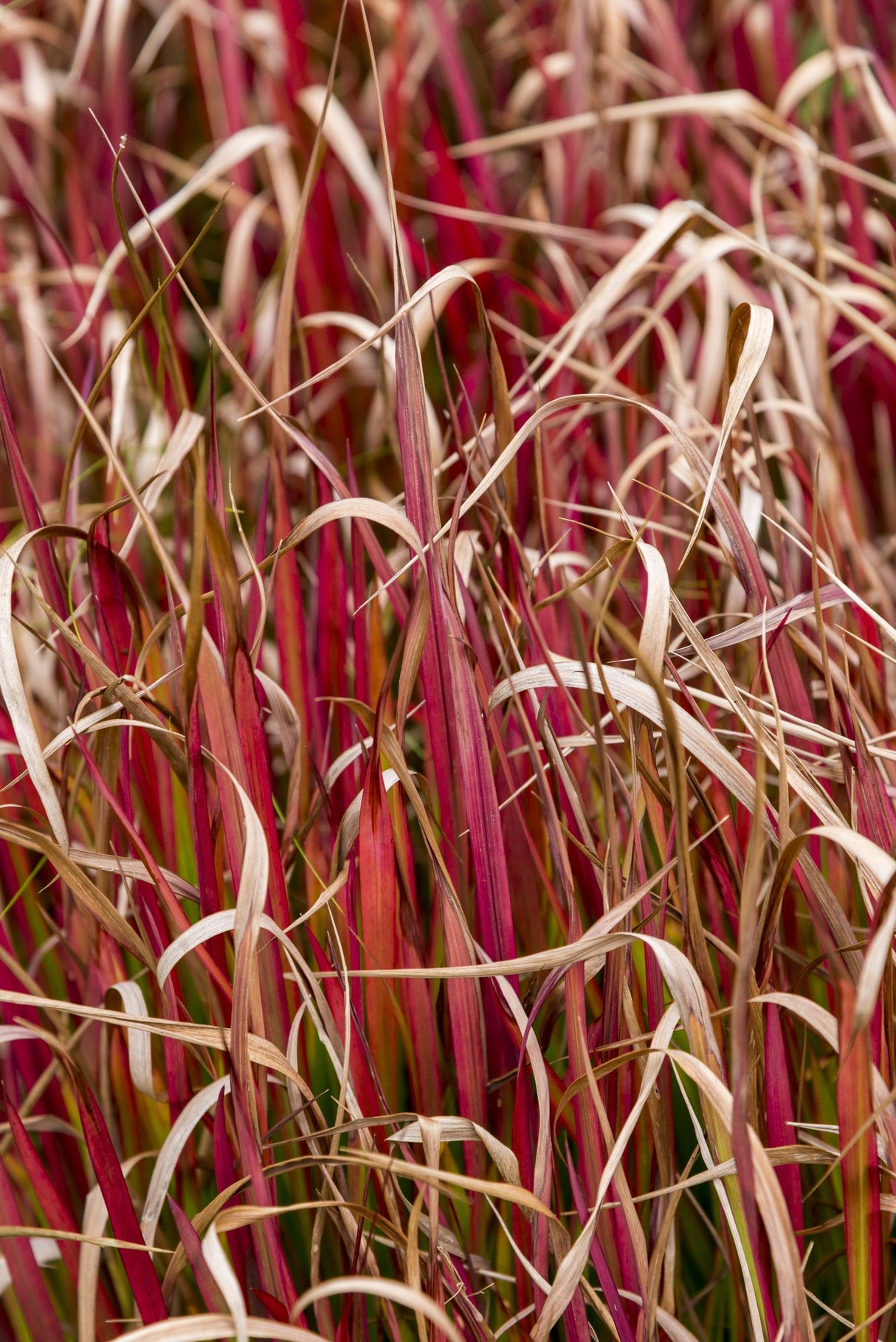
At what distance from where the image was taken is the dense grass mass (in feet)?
0.98

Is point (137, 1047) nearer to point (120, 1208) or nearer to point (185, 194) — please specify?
point (120, 1208)

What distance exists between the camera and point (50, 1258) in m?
0.41

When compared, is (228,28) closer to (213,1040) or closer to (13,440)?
(13,440)

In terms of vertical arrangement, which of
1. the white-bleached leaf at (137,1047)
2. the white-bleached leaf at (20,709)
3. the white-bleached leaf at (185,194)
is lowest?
the white-bleached leaf at (137,1047)

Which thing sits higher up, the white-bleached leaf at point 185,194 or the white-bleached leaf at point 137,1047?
the white-bleached leaf at point 185,194

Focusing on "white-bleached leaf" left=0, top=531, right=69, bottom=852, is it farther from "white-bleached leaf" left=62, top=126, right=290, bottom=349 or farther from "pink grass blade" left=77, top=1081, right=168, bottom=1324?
"white-bleached leaf" left=62, top=126, right=290, bottom=349

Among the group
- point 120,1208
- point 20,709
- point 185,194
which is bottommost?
point 120,1208

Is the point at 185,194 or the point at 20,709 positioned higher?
the point at 185,194

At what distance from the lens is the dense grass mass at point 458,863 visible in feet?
0.98

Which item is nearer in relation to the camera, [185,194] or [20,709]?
[20,709]

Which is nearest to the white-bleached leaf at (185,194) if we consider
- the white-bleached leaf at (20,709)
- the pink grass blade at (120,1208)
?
the white-bleached leaf at (20,709)

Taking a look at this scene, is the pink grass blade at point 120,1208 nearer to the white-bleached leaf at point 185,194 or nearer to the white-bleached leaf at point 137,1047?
the white-bleached leaf at point 137,1047

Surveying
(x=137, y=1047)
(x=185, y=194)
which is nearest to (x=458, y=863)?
(x=137, y=1047)

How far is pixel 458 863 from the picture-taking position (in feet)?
1.22
